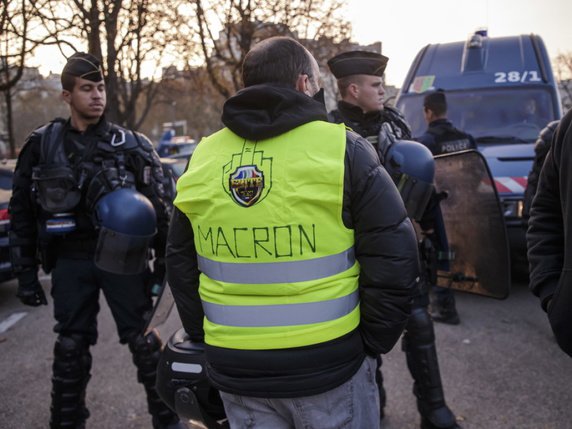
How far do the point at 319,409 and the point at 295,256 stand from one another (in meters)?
0.45

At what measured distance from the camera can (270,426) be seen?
1.63 meters

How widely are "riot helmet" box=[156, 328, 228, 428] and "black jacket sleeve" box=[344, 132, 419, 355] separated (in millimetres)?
614

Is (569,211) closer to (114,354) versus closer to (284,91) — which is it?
(284,91)

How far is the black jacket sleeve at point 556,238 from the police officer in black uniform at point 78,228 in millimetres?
1888

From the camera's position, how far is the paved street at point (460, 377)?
10.4 ft

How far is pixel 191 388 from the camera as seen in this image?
186cm

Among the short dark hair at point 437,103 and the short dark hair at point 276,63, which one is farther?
the short dark hair at point 437,103

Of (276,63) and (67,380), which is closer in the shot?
(276,63)

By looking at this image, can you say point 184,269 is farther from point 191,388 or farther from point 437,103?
point 437,103

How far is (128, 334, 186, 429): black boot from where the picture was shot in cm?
287

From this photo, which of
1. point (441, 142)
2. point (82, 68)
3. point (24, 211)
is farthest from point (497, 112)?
point (24, 211)

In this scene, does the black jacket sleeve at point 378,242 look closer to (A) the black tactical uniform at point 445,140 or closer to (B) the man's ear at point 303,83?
(B) the man's ear at point 303,83

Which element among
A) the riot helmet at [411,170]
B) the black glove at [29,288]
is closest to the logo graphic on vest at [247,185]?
the riot helmet at [411,170]

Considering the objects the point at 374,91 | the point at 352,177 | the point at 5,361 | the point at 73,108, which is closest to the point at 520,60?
the point at 374,91
